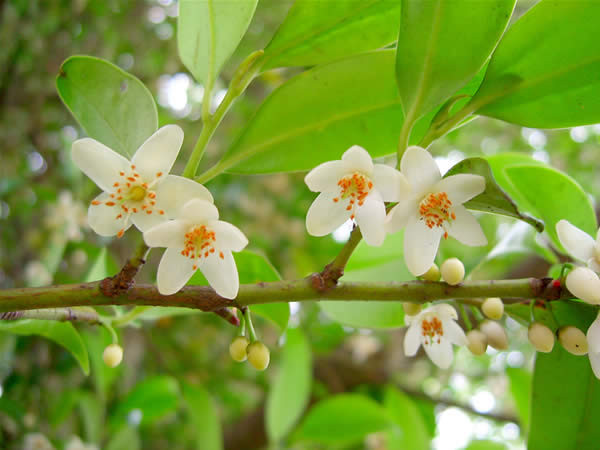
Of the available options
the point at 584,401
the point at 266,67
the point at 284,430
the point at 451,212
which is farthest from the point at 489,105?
the point at 284,430

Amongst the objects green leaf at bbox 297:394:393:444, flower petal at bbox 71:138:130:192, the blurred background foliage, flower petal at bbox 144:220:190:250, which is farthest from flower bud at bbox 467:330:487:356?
green leaf at bbox 297:394:393:444

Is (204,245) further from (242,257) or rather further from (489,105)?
(489,105)

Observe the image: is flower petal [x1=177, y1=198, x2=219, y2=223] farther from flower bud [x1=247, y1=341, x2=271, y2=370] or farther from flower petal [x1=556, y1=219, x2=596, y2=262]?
flower petal [x1=556, y1=219, x2=596, y2=262]

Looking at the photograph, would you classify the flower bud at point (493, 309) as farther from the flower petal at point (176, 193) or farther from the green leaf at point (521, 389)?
the green leaf at point (521, 389)

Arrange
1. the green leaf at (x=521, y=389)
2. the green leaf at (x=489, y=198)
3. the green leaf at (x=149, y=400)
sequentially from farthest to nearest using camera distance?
the green leaf at (x=149, y=400) → the green leaf at (x=521, y=389) → the green leaf at (x=489, y=198)

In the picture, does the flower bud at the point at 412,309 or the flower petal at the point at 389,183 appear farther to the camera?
the flower bud at the point at 412,309

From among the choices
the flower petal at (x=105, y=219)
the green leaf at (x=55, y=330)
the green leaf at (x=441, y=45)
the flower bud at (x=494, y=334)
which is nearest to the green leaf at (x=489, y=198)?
the green leaf at (x=441, y=45)
